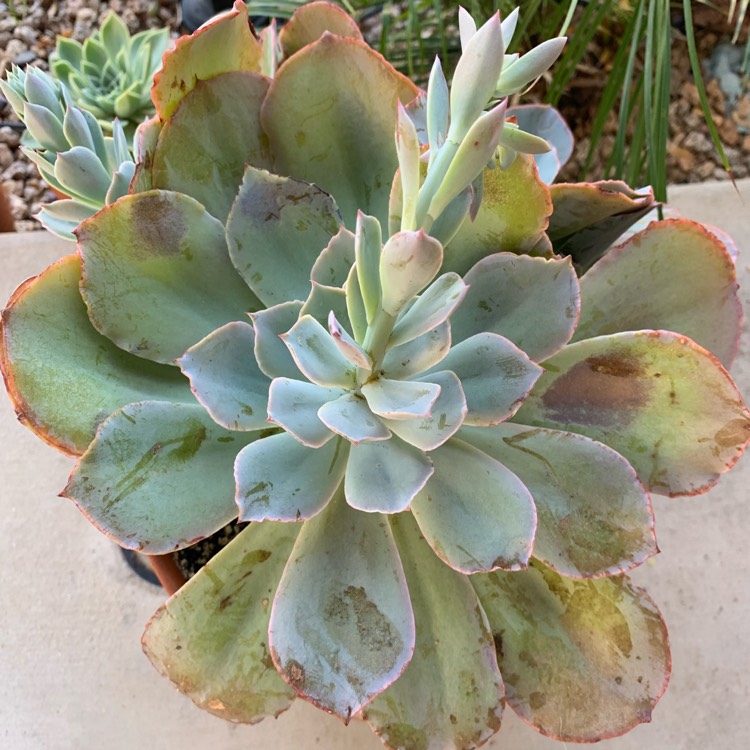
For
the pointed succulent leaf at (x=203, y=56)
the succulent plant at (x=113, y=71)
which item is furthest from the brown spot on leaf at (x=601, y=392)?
the succulent plant at (x=113, y=71)

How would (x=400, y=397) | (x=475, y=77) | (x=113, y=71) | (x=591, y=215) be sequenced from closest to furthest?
(x=475, y=77)
(x=400, y=397)
(x=591, y=215)
(x=113, y=71)

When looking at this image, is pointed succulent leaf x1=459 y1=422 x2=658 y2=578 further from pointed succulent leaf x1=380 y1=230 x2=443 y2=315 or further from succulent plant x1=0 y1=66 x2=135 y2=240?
succulent plant x1=0 y1=66 x2=135 y2=240

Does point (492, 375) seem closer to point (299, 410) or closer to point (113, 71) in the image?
point (299, 410)

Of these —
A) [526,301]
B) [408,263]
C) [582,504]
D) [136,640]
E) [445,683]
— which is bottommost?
[136,640]

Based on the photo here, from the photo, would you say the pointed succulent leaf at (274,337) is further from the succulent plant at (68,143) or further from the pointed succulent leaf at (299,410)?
the succulent plant at (68,143)

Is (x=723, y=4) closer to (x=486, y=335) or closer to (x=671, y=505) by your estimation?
(x=671, y=505)

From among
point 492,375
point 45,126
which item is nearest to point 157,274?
point 45,126

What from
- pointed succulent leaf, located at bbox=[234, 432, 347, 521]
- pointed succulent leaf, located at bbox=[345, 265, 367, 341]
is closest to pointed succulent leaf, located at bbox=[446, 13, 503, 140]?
pointed succulent leaf, located at bbox=[345, 265, 367, 341]
